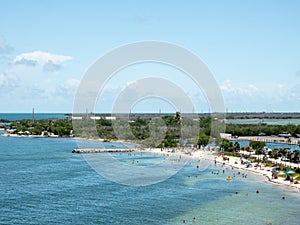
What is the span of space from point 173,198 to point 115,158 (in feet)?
150

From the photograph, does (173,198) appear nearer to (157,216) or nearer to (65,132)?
(157,216)

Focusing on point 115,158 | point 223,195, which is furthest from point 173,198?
point 115,158

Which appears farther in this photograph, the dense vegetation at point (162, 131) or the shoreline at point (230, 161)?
the dense vegetation at point (162, 131)

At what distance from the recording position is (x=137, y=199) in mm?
55344

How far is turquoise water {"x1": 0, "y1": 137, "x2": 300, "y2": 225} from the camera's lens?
46.1 metres

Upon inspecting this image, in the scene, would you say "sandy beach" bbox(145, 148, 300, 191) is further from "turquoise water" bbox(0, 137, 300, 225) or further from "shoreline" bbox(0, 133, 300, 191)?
"turquoise water" bbox(0, 137, 300, 225)

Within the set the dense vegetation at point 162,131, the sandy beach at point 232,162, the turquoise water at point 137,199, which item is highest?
the dense vegetation at point 162,131

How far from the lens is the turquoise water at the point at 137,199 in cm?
4606

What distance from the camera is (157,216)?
46844 mm

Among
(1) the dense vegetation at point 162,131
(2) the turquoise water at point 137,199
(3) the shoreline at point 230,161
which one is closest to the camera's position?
(2) the turquoise water at point 137,199

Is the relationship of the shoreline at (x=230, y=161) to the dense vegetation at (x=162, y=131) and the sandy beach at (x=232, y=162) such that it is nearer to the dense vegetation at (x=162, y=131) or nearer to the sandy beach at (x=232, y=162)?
the sandy beach at (x=232, y=162)

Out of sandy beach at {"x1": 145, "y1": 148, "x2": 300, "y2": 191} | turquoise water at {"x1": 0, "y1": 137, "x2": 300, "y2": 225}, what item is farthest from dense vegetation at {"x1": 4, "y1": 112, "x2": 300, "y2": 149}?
turquoise water at {"x1": 0, "y1": 137, "x2": 300, "y2": 225}

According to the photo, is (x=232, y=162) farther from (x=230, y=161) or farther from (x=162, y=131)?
(x=162, y=131)

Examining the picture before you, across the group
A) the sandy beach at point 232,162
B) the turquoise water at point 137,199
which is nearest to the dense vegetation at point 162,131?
the sandy beach at point 232,162
